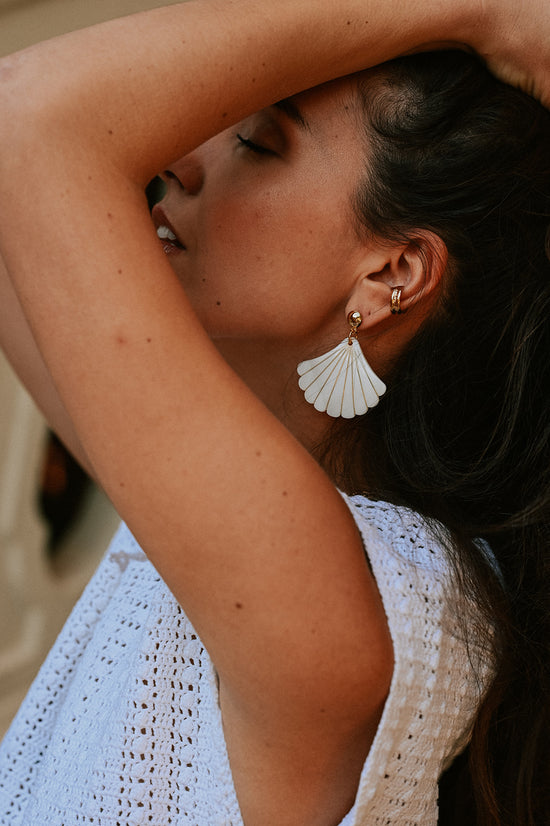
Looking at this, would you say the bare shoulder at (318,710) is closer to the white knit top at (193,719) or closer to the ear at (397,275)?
the white knit top at (193,719)

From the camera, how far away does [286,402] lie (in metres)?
1.28

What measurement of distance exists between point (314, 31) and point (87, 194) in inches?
13.6

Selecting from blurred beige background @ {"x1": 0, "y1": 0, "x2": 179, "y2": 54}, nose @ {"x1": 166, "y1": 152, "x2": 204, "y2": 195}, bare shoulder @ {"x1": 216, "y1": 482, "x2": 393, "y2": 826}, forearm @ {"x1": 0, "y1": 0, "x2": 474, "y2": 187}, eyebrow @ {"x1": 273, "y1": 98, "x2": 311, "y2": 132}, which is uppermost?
blurred beige background @ {"x1": 0, "y1": 0, "x2": 179, "y2": 54}

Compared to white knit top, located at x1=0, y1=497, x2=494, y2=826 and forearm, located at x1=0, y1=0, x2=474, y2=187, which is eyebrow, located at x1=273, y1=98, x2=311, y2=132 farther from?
white knit top, located at x1=0, y1=497, x2=494, y2=826

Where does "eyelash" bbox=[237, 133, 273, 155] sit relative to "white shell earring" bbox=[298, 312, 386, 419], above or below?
above

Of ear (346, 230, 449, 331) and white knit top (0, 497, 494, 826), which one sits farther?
ear (346, 230, 449, 331)

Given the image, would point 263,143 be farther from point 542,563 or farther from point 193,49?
point 542,563

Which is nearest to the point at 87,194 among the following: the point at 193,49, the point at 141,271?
the point at 141,271

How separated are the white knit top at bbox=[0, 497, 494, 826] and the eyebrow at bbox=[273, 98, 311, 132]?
505mm

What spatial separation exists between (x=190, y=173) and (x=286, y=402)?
37 cm

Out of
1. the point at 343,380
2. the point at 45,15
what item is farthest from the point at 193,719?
the point at 45,15

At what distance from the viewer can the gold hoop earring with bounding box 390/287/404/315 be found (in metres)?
1.12

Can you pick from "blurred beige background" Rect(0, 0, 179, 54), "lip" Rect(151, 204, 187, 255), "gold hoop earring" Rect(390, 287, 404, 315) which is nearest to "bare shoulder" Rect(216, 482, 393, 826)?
"gold hoop earring" Rect(390, 287, 404, 315)

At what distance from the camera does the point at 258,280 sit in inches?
43.9
